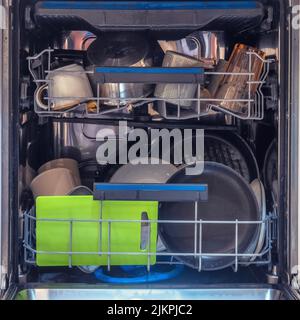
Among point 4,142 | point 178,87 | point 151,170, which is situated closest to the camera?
point 4,142

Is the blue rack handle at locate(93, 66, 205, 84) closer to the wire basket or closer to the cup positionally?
the cup

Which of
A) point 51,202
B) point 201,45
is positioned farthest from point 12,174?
point 201,45

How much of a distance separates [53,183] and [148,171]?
24 cm

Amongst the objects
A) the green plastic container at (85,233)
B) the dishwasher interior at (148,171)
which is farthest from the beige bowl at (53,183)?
the green plastic container at (85,233)

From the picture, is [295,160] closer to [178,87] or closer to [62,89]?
[178,87]

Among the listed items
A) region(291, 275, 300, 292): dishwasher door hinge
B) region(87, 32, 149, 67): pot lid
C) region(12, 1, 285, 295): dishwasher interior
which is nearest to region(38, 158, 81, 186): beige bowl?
region(12, 1, 285, 295): dishwasher interior

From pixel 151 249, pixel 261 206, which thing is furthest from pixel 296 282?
pixel 151 249

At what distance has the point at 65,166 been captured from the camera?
1427 mm

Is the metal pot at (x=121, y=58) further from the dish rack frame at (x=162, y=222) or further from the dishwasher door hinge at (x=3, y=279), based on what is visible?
→ the dishwasher door hinge at (x=3, y=279)

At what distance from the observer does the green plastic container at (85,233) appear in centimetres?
121

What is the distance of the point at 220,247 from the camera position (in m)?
1.27

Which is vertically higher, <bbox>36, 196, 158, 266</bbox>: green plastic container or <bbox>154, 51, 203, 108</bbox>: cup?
<bbox>154, 51, 203, 108</bbox>: cup

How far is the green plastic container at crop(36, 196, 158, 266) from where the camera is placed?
1.21m

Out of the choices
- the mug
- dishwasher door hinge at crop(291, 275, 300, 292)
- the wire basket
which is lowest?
dishwasher door hinge at crop(291, 275, 300, 292)
